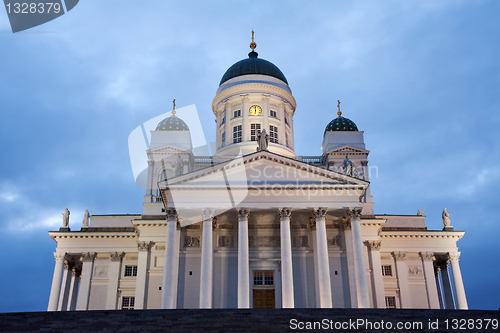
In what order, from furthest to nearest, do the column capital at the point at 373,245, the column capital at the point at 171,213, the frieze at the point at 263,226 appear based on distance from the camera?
the column capital at the point at 373,245 < the frieze at the point at 263,226 < the column capital at the point at 171,213

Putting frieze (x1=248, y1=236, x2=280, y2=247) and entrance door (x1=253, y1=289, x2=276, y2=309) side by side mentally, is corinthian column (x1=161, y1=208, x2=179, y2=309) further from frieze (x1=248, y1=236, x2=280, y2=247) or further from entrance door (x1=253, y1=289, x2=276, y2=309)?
entrance door (x1=253, y1=289, x2=276, y2=309)

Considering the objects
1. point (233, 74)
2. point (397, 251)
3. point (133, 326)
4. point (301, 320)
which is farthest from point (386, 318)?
point (233, 74)

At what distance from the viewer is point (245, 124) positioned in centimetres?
4212

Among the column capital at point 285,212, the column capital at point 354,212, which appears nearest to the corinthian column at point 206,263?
the column capital at point 285,212

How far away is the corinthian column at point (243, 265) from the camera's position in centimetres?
2595

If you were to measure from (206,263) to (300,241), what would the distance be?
24.0 ft

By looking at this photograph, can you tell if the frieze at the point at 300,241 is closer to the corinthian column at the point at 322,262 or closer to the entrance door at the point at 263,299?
the corinthian column at the point at 322,262

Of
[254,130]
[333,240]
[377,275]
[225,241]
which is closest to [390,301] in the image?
[377,275]

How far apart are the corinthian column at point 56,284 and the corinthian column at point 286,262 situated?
67.7ft

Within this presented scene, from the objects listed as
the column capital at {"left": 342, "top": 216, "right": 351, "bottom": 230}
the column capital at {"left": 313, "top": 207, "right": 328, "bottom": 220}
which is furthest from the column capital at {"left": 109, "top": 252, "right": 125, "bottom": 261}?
the column capital at {"left": 342, "top": 216, "right": 351, "bottom": 230}

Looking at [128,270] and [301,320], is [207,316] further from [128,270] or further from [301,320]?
[128,270]

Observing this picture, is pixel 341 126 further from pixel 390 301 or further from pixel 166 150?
pixel 166 150

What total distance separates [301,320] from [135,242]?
23.2m

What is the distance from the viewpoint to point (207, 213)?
28125 millimetres
